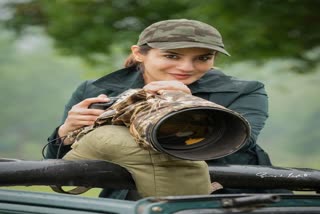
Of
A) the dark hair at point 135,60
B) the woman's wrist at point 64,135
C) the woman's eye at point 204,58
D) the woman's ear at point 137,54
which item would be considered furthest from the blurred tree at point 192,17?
the woman's wrist at point 64,135

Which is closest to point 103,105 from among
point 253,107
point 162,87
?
point 162,87

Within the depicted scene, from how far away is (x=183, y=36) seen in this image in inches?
184

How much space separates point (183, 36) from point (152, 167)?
2.65 feet

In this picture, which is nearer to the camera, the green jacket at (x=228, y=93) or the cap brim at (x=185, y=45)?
the cap brim at (x=185, y=45)

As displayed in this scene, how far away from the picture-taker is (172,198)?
3545 millimetres

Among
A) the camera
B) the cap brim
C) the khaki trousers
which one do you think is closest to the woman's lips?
the cap brim

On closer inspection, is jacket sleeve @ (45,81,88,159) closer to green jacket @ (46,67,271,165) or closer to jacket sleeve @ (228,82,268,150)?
green jacket @ (46,67,271,165)

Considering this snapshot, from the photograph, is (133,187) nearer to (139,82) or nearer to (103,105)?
(103,105)

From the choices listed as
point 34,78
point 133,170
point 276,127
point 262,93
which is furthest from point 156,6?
point 34,78

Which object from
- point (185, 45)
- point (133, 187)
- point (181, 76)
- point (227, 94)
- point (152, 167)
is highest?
point (185, 45)

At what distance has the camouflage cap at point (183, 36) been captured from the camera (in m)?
4.65

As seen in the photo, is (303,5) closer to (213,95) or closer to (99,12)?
(99,12)

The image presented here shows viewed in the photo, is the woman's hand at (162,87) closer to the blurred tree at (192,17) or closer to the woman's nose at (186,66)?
the woman's nose at (186,66)

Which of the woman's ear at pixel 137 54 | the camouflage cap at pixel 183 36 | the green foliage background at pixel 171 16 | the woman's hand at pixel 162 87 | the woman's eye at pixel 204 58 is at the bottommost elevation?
the green foliage background at pixel 171 16
